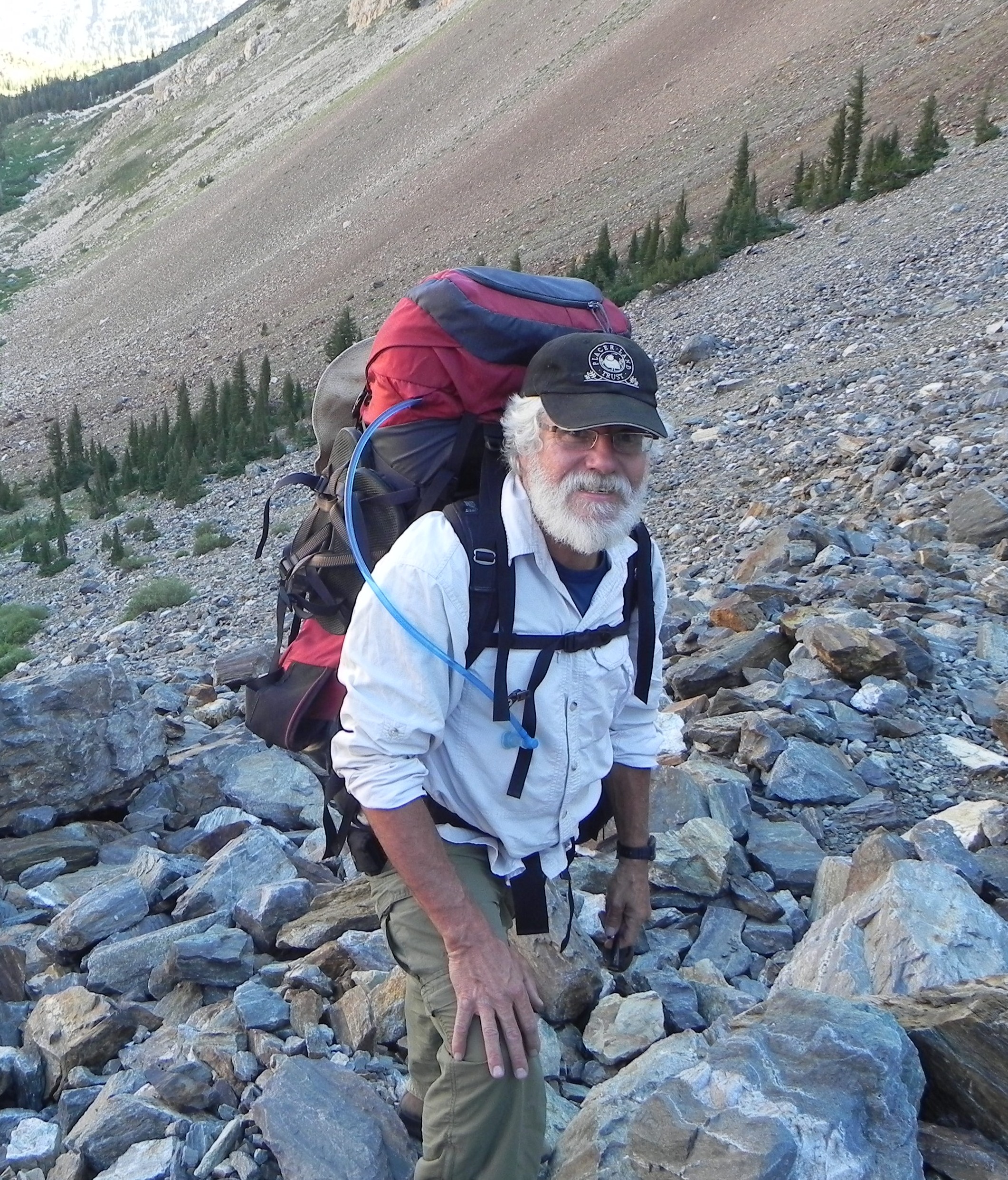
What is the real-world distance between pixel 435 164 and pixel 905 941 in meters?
42.2

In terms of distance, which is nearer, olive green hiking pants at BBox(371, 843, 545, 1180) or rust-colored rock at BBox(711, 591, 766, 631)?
olive green hiking pants at BBox(371, 843, 545, 1180)

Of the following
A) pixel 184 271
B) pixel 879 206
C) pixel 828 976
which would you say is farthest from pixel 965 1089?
pixel 184 271

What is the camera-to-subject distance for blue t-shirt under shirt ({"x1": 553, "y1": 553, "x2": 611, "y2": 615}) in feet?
7.34

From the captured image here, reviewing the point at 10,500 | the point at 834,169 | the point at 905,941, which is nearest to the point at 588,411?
the point at 905,941

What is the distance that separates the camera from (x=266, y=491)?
58.6 ft

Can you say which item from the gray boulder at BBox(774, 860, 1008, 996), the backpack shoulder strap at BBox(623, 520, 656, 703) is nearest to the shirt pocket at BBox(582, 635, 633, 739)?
the backpack shoulder strap at BBox(623, 520, 656, 703)

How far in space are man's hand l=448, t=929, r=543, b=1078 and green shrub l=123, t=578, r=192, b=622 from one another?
10909 millimetres

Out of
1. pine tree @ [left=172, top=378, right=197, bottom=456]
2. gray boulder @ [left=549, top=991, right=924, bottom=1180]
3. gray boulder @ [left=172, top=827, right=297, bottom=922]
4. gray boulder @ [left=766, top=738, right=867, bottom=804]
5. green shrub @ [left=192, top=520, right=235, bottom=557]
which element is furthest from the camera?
pine tree @ [left=172, top=378, right=197, bottom=456]

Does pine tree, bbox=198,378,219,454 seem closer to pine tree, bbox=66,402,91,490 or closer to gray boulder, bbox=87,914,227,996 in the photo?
pine tree, bbox=66,402,91,490

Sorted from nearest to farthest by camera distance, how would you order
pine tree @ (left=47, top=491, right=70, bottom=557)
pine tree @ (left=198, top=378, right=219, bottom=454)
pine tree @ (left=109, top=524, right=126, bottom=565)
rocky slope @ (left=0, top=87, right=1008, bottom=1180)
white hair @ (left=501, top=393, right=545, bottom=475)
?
rocky slope @ (left=0, top=87, right=1008, bottom=1180), white hair @ (left=501, top=393, right=545, bottom=475), pine tree @ (left=109, top=524, right=126, bottom=565), pine tree @ (left=47, top=491, right=70, bottom=557), pine tree @ (left=198, top=378, right=219, bottom=454)

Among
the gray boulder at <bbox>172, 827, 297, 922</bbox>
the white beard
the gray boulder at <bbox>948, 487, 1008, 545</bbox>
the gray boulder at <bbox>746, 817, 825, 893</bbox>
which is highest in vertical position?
the white beard

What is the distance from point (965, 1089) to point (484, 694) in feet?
3.97

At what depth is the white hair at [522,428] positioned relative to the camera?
222 cm

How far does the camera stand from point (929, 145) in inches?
760
